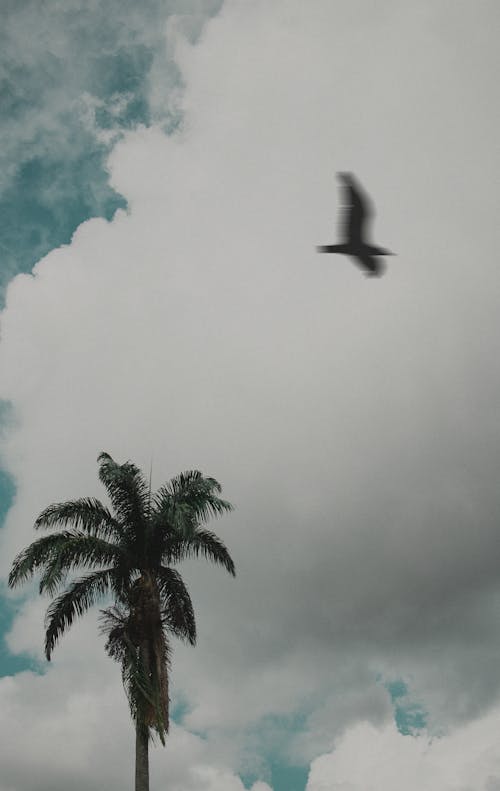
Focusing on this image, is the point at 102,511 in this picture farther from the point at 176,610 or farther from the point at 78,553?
the point at 176,610

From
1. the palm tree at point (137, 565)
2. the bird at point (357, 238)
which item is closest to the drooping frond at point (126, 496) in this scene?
the palm tree at point (137, 565)

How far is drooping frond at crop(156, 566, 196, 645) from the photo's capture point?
22.5 meters

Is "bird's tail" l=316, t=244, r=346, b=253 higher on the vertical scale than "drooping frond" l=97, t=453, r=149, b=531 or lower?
lower

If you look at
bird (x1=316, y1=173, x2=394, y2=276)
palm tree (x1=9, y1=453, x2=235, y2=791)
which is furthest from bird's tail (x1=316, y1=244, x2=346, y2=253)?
palm tree (x1=9, y1=453, x2=235, y2=791)

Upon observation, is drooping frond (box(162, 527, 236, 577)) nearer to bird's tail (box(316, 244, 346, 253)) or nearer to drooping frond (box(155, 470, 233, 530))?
drooping frond (box(155, 470, 233, 530))

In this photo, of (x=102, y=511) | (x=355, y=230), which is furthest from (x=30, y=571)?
(x=355, y=230)

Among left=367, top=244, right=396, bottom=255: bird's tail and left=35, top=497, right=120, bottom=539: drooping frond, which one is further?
left=35, top=497, right=120, bottom=539: drooping frond

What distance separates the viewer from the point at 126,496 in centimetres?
2322

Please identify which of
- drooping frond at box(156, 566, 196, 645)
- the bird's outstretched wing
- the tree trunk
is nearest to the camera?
the bird's outstretched wing

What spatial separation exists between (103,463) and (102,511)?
1.66 m

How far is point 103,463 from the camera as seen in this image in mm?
23828

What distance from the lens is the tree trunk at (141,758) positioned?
780 inches

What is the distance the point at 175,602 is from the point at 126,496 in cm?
354

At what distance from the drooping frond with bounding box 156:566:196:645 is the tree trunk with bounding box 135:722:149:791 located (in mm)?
3106
